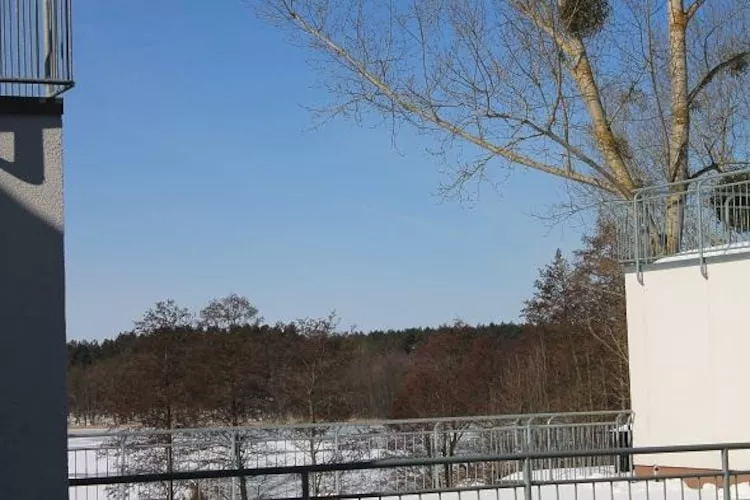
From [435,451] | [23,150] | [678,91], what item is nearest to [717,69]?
[678,91]

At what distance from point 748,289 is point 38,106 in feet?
39.3

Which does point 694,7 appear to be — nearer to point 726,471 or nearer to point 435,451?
point 435,451

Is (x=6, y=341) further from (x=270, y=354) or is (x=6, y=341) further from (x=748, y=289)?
(x=270, y=354)

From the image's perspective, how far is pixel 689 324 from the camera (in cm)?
1705

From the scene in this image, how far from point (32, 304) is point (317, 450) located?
1428cm

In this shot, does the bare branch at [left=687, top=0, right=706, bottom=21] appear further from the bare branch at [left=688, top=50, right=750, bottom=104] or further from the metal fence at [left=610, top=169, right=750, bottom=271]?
the metal fence at [left=610, top=169, right=750, bottom=271]

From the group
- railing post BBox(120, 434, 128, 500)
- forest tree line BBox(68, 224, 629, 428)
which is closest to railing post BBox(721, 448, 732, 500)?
railing post BBox(120, 434, 128, 500)

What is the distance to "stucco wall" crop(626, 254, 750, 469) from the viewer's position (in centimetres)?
1605

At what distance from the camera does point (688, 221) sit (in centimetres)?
1844

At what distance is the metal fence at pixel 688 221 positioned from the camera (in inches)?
674

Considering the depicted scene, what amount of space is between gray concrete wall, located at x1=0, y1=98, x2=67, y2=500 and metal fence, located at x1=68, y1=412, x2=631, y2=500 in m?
10.4

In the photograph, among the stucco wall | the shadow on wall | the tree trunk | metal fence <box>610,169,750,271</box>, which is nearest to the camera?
the shadow on wall

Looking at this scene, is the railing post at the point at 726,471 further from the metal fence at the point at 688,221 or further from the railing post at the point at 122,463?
the railing post at the point at 122,463

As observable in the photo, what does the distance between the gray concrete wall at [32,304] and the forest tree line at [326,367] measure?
27708 millimetres
